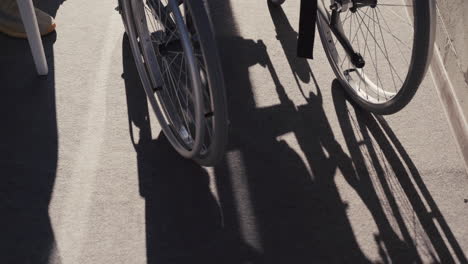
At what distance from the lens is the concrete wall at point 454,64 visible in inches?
93.5

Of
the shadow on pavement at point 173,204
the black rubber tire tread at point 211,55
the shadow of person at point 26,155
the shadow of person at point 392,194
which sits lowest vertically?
the shadow of person at point 392,194

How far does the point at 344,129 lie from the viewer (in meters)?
2.41

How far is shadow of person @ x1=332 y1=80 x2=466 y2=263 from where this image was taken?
2.03 m

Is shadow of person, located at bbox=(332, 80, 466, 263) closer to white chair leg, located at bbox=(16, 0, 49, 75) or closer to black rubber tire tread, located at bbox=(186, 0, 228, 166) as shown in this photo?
black rubber tire tread, located at bbox=(186, 0, 228, 166)

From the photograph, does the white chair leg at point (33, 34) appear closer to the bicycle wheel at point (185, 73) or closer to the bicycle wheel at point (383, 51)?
the bicycle wheel at point (185, 73)

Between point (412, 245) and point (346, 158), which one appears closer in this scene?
point (412, 245)

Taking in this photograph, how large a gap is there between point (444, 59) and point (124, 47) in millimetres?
1267

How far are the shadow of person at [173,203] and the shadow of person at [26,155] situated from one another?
0.29 metres

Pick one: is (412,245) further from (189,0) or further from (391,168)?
(189,0)

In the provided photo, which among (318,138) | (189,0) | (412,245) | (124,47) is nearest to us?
(189,0)

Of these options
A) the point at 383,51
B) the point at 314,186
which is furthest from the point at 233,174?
the point at 383,51

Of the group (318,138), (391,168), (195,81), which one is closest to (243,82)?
(318,138)

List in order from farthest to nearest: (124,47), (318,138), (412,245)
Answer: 1. (124,47)
2. (318,138)
3. (412,245)

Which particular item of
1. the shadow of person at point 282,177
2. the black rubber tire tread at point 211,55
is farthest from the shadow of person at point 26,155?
the black rubber tire tread at point 211,55
